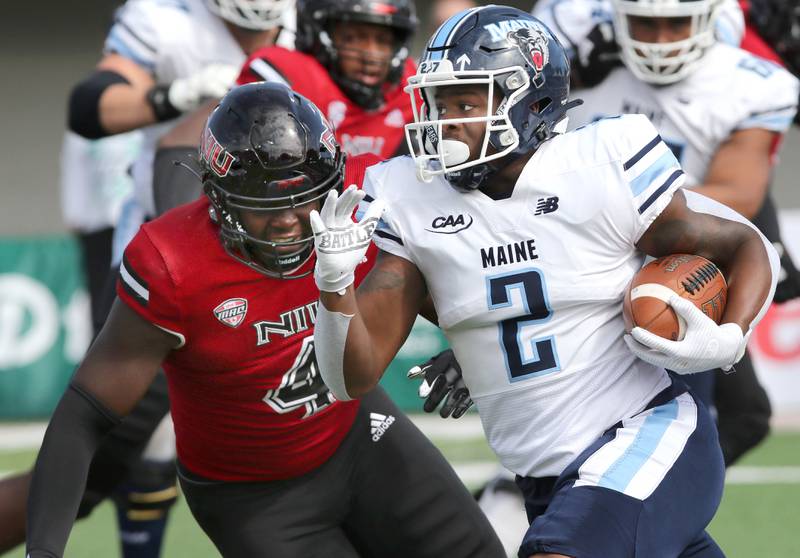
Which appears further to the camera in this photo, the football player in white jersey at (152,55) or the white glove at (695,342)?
the football player in white jersey at (152,55)

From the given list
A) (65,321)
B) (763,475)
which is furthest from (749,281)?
(65,321)

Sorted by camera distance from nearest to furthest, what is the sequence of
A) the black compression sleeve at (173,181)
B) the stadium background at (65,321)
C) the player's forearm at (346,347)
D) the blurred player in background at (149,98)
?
1. the player's forearm at (346,347)
2. the blurred player in background at (149,98)
3. the black compression sleeve at (173,181)
4. the stadium background at (65,321)

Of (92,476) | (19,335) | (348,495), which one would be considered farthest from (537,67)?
(19,335)

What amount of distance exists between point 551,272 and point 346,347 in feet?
1.64

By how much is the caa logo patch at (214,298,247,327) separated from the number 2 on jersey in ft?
2.02

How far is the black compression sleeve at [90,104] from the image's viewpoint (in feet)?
16.4

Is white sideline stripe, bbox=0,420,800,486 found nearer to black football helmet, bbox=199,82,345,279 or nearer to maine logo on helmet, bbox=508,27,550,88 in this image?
Answer: black football helmet, bbox=199,82,345,279

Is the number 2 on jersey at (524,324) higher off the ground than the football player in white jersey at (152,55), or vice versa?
the number 2 on jersey at (524,324)

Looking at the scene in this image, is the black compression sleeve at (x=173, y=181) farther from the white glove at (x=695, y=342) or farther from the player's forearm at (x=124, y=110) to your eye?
the white glove at (x=695, y=342)

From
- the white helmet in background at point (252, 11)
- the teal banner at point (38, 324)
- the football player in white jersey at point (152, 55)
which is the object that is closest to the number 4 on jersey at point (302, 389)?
the football player in white jersey at point (152, 55)

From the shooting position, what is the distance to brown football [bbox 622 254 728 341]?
2.99 meters

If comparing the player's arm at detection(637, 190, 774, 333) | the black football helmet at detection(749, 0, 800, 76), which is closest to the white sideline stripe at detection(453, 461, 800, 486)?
the black football helmet at detection(749, 0, 800, 76)

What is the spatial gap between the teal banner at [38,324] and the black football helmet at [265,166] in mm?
4757

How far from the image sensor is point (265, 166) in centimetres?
327
